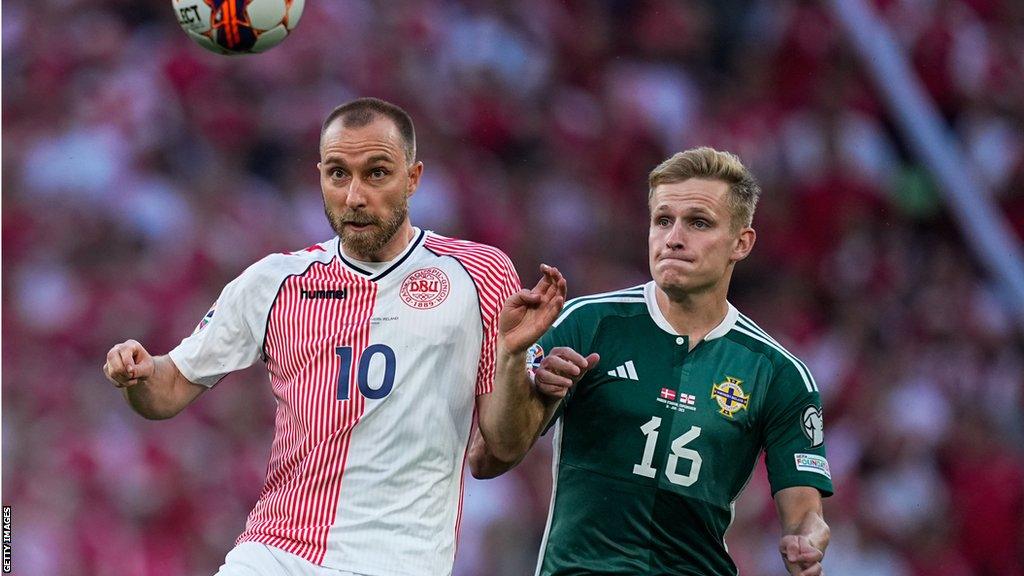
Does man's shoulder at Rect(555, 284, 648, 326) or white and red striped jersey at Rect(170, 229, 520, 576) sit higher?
man's shoulder at Rect(555, 284, 648, 326)

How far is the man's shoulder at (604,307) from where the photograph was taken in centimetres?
430

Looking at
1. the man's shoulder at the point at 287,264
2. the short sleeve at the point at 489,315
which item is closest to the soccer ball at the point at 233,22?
the man's shoulder at the point at 287,264

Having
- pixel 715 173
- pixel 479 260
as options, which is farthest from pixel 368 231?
pixel 715 173

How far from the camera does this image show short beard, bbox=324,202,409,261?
13.1 feet

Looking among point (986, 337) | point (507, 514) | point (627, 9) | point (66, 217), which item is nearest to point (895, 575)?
point (986, 337)

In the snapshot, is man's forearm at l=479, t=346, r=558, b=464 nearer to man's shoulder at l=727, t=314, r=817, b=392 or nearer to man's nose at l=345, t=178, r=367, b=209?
man's nose at l=345, t=178, r=367, b=209

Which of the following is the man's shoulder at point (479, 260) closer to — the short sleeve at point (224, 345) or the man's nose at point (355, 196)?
the man's nose at point (355, 196)

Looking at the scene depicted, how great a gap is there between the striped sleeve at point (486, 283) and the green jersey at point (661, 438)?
155 millimetres

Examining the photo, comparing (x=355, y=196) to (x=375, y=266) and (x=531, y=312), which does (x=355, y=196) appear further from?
(x=531, y=312)

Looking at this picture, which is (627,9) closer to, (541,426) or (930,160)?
(930,160)

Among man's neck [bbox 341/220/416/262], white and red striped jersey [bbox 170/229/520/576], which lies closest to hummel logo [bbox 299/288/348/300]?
white and red striped jersey [bbox 170/229/520/576]

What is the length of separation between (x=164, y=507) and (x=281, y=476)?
3.46 m

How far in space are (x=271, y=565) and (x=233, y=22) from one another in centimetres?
205

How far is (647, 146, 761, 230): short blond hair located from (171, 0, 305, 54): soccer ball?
5.13ft
